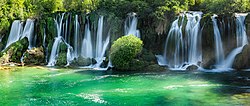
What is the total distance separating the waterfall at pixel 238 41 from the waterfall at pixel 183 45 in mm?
2412

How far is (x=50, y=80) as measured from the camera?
104ft

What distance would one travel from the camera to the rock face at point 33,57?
42188 millimetres

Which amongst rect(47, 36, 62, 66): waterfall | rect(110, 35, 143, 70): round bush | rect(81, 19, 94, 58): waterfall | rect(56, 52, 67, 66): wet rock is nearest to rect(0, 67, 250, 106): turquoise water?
rect(110, 35, 143, 70): round bush

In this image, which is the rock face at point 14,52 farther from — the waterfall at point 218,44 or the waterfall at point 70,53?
the waterfall at point 218,44

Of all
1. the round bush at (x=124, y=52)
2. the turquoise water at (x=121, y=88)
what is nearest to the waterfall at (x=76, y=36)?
the turquoise water at (x=121, y=88)

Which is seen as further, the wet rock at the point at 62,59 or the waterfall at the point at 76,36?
the waterfall at the point at 76,36

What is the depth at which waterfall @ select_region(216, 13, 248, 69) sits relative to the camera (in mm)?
36250

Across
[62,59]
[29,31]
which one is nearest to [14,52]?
[29,31]

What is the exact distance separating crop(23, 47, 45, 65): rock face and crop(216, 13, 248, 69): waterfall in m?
18.9

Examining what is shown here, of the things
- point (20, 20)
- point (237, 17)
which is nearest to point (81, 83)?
point (237, 17)

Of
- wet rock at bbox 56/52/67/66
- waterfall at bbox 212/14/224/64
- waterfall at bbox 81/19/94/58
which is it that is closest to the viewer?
waterfall at bbox 212/14/224/64

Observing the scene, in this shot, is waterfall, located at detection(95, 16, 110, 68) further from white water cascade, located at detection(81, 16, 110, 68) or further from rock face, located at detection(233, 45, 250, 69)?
rock face, located at detection(233, 45, 250, 69)

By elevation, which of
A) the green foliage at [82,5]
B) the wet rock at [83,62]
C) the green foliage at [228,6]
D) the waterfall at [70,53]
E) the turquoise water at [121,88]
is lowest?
the turquoise water at [121,88]

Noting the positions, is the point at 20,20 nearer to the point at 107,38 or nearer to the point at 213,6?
the point at 107,38
